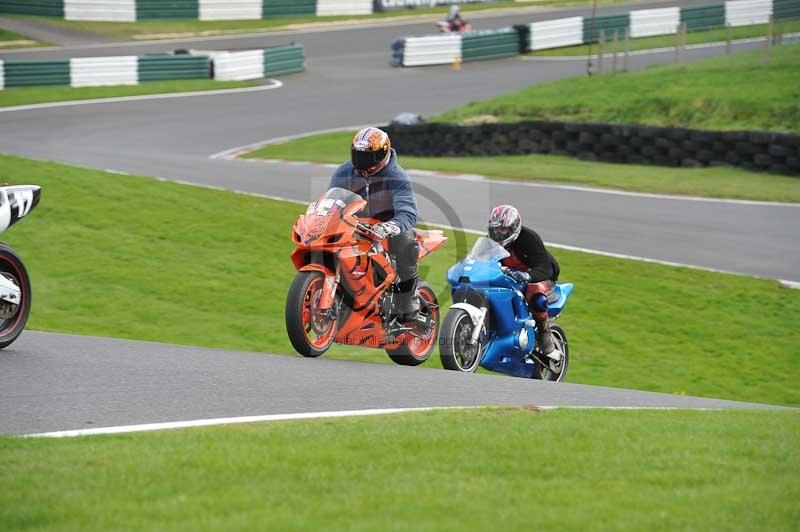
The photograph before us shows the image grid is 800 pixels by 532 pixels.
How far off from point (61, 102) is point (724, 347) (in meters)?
22.8

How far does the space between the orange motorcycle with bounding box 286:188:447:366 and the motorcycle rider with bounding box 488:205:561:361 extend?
1.11m

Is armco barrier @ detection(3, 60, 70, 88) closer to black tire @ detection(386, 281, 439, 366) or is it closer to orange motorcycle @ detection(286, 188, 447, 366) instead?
black tire @ detection(386, 281, 439, 366)

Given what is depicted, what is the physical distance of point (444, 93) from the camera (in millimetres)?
34969

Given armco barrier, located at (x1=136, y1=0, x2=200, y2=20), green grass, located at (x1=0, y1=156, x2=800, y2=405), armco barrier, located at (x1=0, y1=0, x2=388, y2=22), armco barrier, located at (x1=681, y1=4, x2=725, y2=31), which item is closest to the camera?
green grass, located at (x1=0, y1=156, x2=800, y2=405)

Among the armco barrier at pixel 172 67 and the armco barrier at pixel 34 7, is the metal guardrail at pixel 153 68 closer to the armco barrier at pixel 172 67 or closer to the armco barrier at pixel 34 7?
the armco barrier at pixel 172 67

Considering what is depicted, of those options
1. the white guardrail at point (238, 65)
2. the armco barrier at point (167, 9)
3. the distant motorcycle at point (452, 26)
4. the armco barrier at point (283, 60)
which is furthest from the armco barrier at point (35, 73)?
the distant motorcycle at point (452, 26)

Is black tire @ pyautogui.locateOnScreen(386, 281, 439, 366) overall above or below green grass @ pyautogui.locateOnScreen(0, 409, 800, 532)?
below

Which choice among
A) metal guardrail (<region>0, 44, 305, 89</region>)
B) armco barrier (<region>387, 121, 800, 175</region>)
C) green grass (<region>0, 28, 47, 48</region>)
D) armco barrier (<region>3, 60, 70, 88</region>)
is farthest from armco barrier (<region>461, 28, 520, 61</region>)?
armco barrier (<region>387, 121, 800, 175</region>)

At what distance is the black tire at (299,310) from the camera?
30.6ft

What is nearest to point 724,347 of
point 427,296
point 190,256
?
point 427,296

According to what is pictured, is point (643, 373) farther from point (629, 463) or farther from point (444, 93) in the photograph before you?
point (444, 93)

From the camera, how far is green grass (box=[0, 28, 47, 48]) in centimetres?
3884

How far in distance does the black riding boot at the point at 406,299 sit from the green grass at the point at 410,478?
3201 mm

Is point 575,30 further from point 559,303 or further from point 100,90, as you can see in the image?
point 559,303
